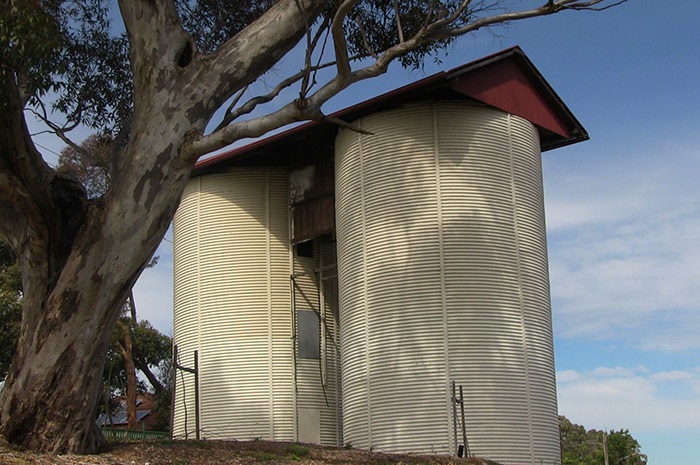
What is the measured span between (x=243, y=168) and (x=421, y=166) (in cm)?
724

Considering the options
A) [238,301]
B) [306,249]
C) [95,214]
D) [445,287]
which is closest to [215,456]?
[95,214]

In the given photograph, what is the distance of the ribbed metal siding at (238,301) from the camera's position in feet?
88.1

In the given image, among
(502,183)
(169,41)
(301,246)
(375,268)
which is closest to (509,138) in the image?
(502,183)

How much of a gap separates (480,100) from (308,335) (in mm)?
8726

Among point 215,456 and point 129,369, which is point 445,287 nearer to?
point 215,456

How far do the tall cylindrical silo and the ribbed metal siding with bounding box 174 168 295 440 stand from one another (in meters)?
3.81

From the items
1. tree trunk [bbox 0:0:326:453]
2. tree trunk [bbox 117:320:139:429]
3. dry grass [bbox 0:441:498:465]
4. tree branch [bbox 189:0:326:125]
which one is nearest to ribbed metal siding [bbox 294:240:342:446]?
dry grass [bbox 0:441:498:465]

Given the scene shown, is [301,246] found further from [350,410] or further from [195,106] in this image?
[195,106]

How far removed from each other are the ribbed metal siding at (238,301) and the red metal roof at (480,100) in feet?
3.59

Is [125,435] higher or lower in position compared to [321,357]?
lower

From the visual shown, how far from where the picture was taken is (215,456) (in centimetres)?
1338

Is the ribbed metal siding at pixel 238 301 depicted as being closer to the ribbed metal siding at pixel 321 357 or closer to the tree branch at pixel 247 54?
the ribbed metal siding at pixel 321 357

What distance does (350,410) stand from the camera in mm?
23516

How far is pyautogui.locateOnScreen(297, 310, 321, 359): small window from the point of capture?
91.2ft
